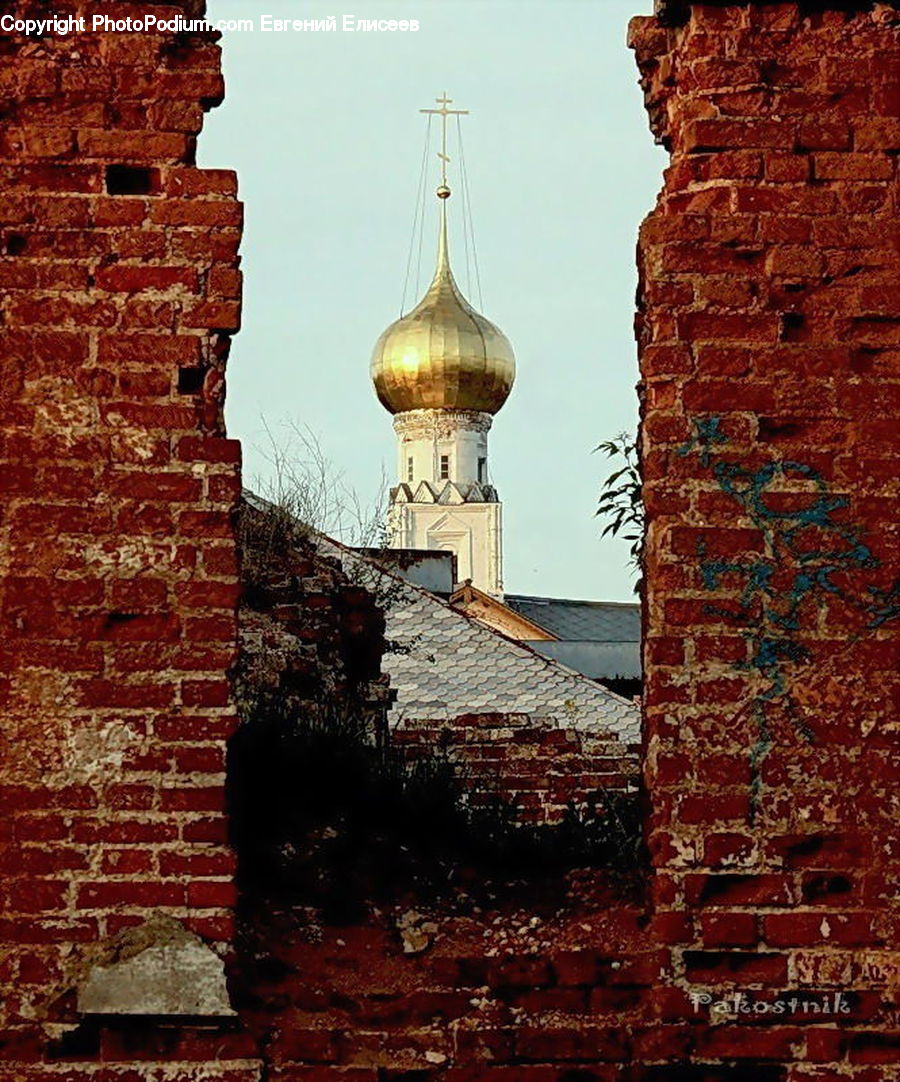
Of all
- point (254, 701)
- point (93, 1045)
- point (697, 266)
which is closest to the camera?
point (93, 1045)

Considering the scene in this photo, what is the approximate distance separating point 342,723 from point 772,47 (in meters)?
3.11

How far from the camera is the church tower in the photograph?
155ft

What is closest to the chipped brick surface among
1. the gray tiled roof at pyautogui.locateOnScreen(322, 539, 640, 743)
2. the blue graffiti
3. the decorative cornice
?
the blue graffiti

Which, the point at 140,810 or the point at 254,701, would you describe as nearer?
the point at 140,810

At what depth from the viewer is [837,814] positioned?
12.9ft

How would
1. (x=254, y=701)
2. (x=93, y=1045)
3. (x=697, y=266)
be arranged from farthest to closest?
(x=254, y=701)
(x=697, y=266)
(x=93, y=1045)

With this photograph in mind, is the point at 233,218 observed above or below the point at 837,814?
above

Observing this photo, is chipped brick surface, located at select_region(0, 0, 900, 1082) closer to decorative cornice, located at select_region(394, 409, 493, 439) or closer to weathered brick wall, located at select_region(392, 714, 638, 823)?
weathered brick wall, located at select_region(392, 714, 638, 823)

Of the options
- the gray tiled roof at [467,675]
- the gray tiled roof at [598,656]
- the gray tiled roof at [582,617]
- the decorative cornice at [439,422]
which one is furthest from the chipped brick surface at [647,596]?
the decorative cornice at [439,422]

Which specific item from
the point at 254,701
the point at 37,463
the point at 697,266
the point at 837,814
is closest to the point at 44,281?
the point at 37,463

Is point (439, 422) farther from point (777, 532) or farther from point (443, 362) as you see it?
point (777, 532)

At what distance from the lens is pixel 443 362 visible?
46.6 meters

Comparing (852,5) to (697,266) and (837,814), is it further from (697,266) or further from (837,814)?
(837,814)

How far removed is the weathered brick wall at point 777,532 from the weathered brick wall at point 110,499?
1038 mm
